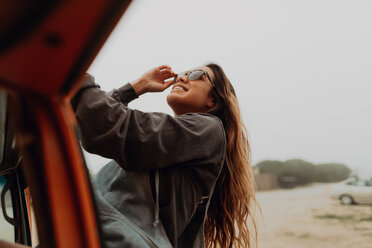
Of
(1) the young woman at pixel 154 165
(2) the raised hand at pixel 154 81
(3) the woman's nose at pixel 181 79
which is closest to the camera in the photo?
(1) the young woman at pixel 154 165

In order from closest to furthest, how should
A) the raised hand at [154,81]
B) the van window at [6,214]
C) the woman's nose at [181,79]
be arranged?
the van window at [6,214] < the raised hand at [154,81] < the woman's nose at [181,79]

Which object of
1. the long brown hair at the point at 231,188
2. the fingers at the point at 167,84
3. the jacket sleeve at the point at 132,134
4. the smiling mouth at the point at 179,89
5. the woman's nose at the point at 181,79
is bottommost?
the long brown hair at the point at 231,188

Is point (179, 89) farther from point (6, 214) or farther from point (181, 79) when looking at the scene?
point (6, 214)

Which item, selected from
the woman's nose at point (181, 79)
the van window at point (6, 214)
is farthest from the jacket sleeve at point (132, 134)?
the van window at point (6, 214)

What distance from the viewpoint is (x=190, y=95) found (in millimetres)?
1857

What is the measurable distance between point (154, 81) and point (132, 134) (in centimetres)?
62

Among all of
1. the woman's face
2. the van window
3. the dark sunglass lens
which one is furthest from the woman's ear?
the van window

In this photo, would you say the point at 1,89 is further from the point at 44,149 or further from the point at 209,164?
the point at 209,164

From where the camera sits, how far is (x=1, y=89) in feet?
2.00

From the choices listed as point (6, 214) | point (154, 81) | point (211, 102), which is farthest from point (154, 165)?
point (6, 214)

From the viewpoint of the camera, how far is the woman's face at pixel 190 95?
1819 mm

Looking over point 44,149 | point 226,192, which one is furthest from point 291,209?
point 44,149

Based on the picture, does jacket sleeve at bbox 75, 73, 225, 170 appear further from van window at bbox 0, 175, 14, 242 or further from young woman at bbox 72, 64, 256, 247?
van window at bbox 0, 175, 14, 242

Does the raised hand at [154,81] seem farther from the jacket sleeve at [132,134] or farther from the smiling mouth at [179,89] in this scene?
the jacket sleeve at [132,134]
